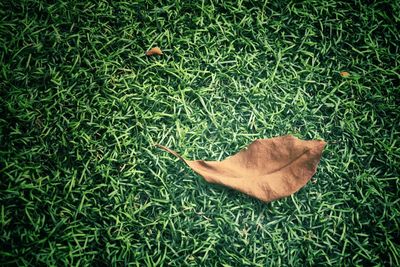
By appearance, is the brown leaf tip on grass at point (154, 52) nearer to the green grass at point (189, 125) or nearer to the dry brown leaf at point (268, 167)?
the green grass at point (189, 125)

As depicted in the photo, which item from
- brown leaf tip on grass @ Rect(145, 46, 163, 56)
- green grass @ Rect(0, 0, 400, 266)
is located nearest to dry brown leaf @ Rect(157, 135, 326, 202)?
green grass @ Rect(0, 0, 400, 266)

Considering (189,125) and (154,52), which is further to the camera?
(154,52)

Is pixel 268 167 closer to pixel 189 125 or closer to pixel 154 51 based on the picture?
pixel 189 125

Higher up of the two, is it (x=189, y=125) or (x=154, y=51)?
(x=154, y=51)

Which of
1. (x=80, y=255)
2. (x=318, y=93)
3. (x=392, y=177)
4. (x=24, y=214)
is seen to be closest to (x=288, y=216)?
(x=392, y=177)

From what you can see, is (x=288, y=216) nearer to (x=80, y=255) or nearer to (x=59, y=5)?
(x=80, y=255)

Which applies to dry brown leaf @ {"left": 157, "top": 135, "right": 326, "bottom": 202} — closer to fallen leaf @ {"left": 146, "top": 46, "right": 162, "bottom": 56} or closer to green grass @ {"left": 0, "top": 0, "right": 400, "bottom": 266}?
green grass @ {"left": 0, "top": 0, "right": 400, "bottom": 266}

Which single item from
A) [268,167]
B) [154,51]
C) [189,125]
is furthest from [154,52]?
[268,167]
